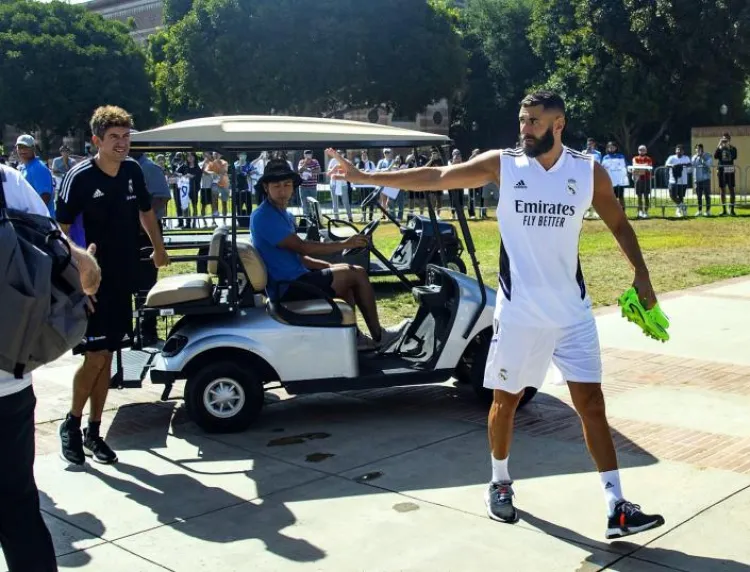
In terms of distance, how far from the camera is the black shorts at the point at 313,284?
6129mm

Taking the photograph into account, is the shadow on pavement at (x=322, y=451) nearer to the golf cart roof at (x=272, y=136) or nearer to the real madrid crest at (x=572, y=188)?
the real madrid crest at (x=572, y=188)

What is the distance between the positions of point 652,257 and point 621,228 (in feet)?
33.6

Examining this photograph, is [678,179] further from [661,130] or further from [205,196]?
[661,130]

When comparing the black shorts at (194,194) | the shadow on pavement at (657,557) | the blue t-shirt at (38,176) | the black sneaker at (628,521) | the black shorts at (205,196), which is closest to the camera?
the shadow on pavement at (657,557)

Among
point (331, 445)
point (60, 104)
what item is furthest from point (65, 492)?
point (60, 104)

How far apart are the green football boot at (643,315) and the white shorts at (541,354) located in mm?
234

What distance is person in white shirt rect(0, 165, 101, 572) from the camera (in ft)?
9.30

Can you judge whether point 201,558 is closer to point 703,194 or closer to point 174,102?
point 703,194

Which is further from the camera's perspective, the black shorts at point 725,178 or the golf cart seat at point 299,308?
the black shorts at point 725,178

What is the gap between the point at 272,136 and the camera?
Result: 5.71 metres

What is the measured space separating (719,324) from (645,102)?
32.2 metres

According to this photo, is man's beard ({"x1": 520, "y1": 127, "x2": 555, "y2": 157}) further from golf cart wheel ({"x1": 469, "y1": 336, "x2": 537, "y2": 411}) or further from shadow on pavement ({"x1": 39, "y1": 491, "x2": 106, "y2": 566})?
shadow on pavement ({"x1": 39, "y1": 491, "x2": 106, "y2": 566})

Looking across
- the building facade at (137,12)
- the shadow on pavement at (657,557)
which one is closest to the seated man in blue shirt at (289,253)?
the shadow on pavement at (657,557)

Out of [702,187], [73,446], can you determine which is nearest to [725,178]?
[702,187]
